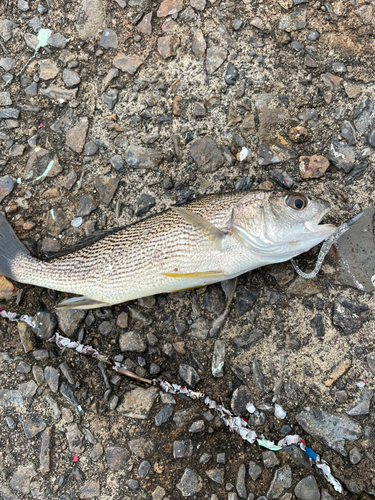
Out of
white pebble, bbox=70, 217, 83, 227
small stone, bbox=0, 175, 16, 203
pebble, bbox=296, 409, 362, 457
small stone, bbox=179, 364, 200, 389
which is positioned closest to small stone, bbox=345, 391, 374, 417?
pebble, bbox=296, 409, 362, 457

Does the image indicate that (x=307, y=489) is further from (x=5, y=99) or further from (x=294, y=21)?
(x=5, y=99)

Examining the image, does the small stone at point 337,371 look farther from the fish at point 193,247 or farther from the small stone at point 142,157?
the small stone at point 142,157

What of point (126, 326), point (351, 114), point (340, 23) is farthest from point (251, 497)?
point (340, 23)

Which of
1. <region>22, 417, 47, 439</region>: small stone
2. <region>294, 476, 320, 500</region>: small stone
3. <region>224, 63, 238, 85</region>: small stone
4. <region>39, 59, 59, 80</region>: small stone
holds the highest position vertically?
<region>39, 59, 59, 80</region>: small stone

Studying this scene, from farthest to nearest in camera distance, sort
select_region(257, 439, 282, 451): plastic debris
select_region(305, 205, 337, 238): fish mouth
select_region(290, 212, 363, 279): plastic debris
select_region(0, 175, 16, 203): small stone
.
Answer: select_region(0, 175, 16, 203): small stone, select_region(290, 212, 363, 279): plastic debris, select_region(257, 439, 282, 451): plastic debris, select_region(305, 205, 337, 238): fish mouth

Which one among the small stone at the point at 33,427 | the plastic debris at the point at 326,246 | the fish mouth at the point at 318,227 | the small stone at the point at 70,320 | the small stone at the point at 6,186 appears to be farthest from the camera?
the small stone at the point at 6,186

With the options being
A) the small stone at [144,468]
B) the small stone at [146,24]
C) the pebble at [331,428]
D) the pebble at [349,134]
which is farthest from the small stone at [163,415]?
the small stone at [146,24]

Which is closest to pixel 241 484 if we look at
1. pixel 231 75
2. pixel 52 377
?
pixel 52 377

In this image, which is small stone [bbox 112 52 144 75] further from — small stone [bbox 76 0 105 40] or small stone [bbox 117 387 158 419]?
small stone [bbox 117 387 158 419]
